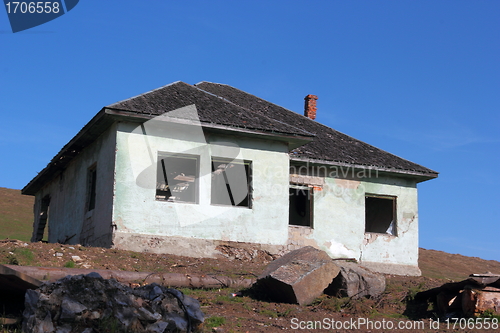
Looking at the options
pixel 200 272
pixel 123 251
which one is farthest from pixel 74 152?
pixel 200 272

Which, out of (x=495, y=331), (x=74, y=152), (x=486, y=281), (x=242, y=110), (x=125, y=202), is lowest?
(x=495, y=331)

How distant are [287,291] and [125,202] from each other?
5.82 metres

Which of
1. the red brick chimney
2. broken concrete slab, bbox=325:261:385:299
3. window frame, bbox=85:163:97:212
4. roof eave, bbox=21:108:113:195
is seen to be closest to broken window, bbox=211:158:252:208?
roof eave, bbox=21:108:113:195

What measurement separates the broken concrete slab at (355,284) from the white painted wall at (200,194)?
5.10 metres

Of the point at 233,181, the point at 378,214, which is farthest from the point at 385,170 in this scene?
the point at 233,181

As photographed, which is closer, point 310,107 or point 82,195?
point 82,195

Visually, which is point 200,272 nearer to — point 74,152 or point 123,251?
point 123,251

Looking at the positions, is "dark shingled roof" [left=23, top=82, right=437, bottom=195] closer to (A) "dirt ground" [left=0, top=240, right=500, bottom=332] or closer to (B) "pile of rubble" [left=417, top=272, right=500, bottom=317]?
(A) "dirt ground" [left=0, top=240, right=500, bottom=332]

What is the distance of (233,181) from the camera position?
1691 centimetres

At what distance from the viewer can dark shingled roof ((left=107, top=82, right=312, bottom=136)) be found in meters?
14.6

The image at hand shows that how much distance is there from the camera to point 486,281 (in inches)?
360

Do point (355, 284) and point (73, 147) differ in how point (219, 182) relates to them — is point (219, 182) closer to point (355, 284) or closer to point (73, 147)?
point (73, 147)

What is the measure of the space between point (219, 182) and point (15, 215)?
28.9m

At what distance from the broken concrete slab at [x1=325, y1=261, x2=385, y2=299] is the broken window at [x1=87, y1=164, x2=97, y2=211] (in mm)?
8477
